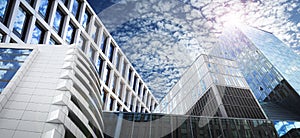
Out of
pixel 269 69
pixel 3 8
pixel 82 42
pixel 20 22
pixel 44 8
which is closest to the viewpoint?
pixel 3 8

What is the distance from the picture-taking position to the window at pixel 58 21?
3118 cm

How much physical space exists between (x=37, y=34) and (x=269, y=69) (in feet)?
182

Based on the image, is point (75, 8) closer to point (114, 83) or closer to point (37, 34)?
point (37, 34)

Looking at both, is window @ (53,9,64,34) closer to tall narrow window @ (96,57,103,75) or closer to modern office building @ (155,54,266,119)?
tall narrow window @ (96,57,103,75)

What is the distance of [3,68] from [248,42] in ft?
218

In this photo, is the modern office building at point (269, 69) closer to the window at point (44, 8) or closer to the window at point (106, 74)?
the window at point (106, 74)

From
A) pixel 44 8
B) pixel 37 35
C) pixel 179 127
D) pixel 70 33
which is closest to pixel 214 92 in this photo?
pixel 179 127

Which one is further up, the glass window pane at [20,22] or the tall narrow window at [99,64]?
the tall narrow window at [99,64]

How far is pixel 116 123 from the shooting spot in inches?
869

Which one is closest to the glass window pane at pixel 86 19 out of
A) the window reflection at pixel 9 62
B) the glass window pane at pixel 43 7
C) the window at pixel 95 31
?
the window at pixel 95 31

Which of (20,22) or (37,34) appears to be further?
(37,34)

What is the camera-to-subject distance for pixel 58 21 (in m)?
31.9

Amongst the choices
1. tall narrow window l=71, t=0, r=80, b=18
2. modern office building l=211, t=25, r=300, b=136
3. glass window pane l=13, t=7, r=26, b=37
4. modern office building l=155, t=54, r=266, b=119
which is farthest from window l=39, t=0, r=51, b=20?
modern office building l=211, t=25, r=300, b=136

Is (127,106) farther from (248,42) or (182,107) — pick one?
(248,42)
